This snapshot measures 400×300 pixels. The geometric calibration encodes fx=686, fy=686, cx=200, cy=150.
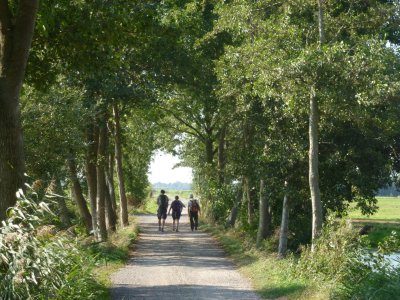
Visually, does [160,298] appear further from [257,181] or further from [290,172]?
[257,181]

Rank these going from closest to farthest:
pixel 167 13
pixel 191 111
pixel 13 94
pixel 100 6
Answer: pixel 13 94, pixel 100 6, pixel 167 13, pixel 191 111

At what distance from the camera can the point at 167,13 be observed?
2156cm

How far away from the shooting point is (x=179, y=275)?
55.8ft

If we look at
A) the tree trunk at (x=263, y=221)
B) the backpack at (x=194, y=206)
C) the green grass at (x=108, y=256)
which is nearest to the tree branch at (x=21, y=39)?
the green grass at (x=108, y=256)

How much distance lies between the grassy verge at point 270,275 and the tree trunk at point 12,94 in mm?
5687

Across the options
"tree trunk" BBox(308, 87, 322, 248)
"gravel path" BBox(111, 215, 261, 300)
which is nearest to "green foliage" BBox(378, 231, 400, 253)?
"gravel path" BBox(111, 215, 261, 300)

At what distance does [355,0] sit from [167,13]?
701 cm

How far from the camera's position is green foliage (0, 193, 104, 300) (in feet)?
26.5

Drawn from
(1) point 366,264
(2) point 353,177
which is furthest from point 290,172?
(1) point 366,264

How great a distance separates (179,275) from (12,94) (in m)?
8.13

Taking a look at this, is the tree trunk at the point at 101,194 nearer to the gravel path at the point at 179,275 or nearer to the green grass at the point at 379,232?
the gravel path at the point at 179,275

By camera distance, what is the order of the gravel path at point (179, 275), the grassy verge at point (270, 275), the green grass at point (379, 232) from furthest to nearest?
1. the green grass at point (379, 232)
2. the gravel path at point (179, 275)
3. the grassy verge at point (270, 275)

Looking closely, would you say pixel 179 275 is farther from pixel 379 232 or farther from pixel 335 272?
pixel 379 232

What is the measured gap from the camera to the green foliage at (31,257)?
26.5 ft
